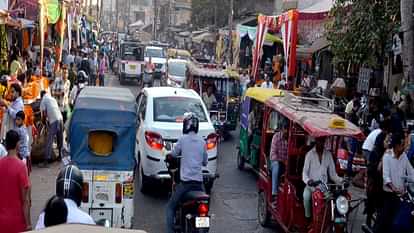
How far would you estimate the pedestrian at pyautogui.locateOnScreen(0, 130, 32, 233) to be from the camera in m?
6.91

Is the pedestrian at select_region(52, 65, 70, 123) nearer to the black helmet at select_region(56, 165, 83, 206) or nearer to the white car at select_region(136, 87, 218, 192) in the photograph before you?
the white car at select_region(136, 87, 218, 192)

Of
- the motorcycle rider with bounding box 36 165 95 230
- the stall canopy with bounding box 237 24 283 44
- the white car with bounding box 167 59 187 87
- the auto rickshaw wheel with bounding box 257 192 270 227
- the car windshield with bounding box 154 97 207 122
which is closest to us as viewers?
the motorcycle rider with bounding box 36 165 95 230

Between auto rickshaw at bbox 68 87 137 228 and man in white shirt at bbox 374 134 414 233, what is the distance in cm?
324

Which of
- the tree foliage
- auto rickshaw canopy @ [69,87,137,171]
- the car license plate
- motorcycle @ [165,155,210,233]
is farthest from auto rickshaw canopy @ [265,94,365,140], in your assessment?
the tree foliage

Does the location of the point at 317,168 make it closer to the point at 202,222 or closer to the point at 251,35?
the point at 202,222

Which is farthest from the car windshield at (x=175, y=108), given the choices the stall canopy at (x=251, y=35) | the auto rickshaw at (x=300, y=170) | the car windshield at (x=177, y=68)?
the stall canopy at (x=251, y=35)

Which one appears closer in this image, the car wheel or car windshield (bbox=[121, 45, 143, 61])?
the car wheel

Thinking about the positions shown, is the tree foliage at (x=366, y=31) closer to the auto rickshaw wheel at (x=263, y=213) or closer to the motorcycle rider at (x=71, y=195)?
the auto rickshaw wheel at (x=263, y=213)

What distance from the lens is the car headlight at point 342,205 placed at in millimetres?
8383

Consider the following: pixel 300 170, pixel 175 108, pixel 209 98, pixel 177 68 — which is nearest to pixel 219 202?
pixel 175 108

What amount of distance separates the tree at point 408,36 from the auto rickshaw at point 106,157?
6319 millimetres

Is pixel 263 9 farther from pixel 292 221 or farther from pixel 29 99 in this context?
pixel 292 221

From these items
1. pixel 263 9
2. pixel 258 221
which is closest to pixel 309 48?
pixel 258 221

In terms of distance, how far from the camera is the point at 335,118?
30.4 feet
